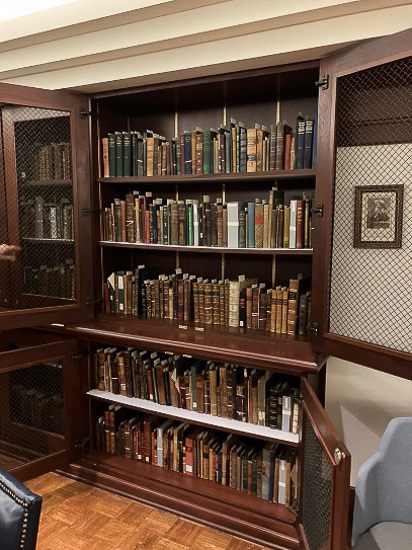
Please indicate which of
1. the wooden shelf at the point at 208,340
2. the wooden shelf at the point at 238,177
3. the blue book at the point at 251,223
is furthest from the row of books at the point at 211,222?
the wooden shelf at the point at 208,340

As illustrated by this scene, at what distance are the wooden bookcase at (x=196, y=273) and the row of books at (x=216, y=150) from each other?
0.07m

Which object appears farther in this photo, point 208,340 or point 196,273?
point 196,273

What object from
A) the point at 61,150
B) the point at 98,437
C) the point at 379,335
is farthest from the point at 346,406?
the point at 61,150

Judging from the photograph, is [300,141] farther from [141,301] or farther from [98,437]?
[98,437]

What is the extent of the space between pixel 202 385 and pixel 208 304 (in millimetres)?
437

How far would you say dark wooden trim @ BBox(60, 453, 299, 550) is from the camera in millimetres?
2143

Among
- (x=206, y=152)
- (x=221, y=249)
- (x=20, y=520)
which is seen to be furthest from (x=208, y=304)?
(x=20, y=520)

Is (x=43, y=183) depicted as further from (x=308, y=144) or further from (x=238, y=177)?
(x=308, y=144)

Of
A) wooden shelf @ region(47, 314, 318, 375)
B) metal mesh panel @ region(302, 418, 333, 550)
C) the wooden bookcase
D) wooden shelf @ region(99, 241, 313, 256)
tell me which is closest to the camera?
metal mesh panel @ region(302, 418, 333, 550)

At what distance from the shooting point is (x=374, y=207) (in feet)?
5.56

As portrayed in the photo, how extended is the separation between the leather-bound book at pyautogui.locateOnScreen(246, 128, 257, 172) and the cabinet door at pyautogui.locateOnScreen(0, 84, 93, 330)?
885 millimetres

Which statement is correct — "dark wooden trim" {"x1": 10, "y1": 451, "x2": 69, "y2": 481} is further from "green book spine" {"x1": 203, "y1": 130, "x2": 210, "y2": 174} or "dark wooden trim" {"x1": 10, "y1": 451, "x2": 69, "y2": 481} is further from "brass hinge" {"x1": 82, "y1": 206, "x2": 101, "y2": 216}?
"green book spine" {"x1": 203, "y1": 130, "x2": 210, "y2": 174}

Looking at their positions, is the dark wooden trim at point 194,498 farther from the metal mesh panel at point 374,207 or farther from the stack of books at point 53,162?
the stack of books at point 53,162

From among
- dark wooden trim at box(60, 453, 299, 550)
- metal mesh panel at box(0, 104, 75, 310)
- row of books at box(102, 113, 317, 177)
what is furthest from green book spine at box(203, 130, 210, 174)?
dark wooden trim at box(60, 453, 299, 550)
